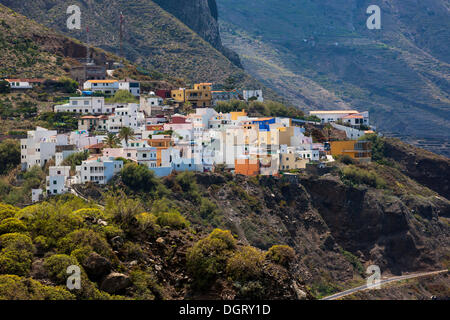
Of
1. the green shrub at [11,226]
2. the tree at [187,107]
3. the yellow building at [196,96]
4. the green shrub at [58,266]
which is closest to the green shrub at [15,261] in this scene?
the green shrub at [58,266]

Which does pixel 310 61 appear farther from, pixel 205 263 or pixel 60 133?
pixel 205 263

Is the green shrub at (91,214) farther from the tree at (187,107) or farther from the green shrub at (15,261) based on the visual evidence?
the tree at (187,107)

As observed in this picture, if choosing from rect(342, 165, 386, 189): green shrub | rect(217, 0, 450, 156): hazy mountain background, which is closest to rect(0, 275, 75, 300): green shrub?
rect(342, 165, 386, 189): green shrub

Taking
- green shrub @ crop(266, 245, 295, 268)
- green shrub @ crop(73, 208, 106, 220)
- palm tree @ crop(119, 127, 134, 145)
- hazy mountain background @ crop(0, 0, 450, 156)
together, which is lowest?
green shrub @ crop(266, 245, 295, 268)

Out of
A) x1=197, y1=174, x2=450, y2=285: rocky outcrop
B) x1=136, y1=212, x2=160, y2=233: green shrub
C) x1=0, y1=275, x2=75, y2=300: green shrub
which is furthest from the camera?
x1=197, y1=174, x2=450, y2=285: rocky outcrop

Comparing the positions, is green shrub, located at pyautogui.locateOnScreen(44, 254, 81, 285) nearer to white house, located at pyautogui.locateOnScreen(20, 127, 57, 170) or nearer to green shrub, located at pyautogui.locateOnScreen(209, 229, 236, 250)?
green shrub, located at pyautogui.locateOnScreen(209, 229, 236, 250)

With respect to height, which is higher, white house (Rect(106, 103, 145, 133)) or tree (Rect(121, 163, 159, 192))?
white house (Rect(106, 103, 145, 133))

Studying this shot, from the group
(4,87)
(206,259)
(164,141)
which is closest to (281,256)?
(206,259)
